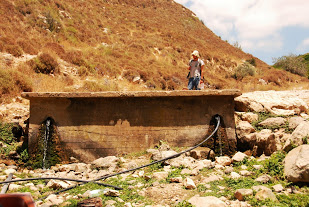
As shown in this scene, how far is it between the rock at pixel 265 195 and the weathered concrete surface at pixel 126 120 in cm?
276

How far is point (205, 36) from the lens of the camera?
34562 millimetres

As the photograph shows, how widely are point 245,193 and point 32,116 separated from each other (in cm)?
502

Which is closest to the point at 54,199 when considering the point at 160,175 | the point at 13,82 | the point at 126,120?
the point at 160,175

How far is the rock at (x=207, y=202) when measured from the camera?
2982 mm

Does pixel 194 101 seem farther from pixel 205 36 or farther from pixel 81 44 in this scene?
pixel 205 36

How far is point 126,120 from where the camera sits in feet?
19.7

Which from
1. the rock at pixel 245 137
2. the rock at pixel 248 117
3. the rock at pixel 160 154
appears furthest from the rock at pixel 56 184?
the rock at pixel 248 117

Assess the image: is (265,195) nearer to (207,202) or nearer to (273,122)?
(207,202)

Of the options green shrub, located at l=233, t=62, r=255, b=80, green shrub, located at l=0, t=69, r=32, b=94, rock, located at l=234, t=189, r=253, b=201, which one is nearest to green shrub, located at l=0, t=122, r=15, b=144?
green shrub, located at l=0, t=69, r=32, b=94

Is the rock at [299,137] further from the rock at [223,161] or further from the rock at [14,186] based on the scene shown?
the rock at [14,186]

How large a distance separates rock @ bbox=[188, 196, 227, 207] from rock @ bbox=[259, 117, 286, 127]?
4172 millimetres

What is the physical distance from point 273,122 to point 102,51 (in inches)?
579

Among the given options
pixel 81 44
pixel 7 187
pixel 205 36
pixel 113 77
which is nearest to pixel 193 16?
pixel 205 36

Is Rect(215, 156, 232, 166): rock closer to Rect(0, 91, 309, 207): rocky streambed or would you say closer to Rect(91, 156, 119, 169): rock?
Rect(0, 91, 309, 207): rocky streambed
